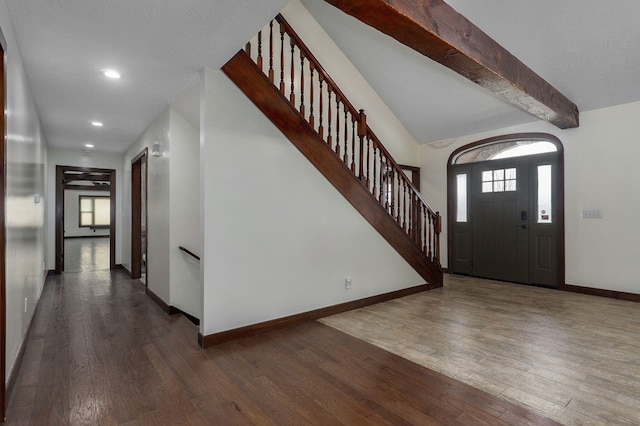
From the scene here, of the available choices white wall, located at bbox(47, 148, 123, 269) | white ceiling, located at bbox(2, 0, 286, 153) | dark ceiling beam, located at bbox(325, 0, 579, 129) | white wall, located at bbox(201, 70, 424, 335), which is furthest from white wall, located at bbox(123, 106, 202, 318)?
white wall, located at bbox(47, 148, 123, 269)

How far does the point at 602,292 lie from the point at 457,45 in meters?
4.26

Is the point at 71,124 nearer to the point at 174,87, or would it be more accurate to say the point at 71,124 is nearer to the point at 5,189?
the point at 174,87

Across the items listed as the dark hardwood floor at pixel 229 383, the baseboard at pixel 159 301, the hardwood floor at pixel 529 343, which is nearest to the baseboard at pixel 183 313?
the baseboard at pixel 159 301

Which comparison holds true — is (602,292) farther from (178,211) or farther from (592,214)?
(178,211)

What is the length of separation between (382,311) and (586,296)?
312cm


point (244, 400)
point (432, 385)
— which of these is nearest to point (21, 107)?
point (244, 400)

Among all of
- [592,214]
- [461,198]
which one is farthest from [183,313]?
[592,214]

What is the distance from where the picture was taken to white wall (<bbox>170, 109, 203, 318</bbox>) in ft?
12.6

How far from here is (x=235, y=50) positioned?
261 centimetres

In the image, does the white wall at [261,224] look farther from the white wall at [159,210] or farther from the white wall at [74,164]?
the white wall at [74,164]

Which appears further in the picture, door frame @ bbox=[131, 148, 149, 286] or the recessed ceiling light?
door frame @ bbox=[131, 148, 149, 286]

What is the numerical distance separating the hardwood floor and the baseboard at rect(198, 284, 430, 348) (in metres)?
0.10

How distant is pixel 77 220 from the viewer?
15.1 metres

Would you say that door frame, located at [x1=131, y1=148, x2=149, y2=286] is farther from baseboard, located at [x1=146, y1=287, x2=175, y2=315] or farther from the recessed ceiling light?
the recessed ceiling light
